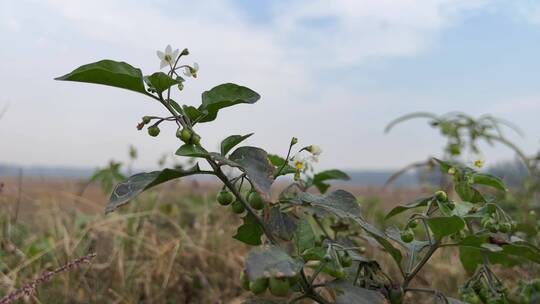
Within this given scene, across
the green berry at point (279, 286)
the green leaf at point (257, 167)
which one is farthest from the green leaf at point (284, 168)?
the green berry at point (279, 286)

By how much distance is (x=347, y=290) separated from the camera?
792 millimetres

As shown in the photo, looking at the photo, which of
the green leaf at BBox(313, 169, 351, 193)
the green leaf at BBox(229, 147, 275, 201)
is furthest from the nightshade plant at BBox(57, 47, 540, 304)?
the green leaf at BBox(313, 169, 351, 193)

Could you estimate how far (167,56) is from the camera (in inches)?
34.9

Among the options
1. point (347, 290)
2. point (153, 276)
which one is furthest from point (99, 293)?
point (347, 290)

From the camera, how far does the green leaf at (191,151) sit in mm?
726

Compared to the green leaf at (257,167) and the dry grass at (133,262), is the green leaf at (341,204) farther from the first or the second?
the dry grass at (133,262)

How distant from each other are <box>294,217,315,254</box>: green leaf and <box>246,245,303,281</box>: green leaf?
149mm

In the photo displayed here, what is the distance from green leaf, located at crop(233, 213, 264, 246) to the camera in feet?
2.90

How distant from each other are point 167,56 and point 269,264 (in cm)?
39

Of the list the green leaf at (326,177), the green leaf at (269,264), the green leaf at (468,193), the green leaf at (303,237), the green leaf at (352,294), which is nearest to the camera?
the green leaf at (269,264)

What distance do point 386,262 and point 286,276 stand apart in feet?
6.47

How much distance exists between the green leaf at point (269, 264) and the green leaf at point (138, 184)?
0.15 m

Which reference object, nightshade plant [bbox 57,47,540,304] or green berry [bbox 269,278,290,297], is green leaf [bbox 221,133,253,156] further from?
green berry [bbox 269,278,290,297]

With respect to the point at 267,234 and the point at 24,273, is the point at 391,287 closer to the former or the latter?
the point at 267,234
